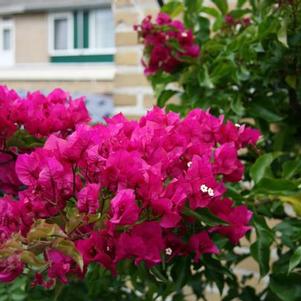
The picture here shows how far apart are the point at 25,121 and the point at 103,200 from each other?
22cm

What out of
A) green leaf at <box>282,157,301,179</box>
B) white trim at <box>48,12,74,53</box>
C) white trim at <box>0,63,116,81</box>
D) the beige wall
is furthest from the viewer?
white trim at <box>48,12,74,53</box>

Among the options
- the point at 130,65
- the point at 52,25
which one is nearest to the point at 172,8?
the point at 130,65

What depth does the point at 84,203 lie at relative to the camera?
1.65 feet

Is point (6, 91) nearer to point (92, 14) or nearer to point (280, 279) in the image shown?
point (280, 279)

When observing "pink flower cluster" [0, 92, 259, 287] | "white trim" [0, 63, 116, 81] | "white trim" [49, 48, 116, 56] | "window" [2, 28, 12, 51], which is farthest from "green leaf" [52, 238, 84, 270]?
"window" [2, 28, 12, 51]

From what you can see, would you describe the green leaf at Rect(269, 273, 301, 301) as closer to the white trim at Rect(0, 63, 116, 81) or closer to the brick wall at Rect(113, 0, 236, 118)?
the brick wall at Rect(113, 0, 236, 118)

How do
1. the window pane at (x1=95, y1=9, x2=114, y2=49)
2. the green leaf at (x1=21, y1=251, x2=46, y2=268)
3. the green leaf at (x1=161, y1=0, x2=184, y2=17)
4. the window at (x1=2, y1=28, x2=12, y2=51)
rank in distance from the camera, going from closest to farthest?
1. the green leaf at (x1=21, y1=251, x2=46, y2=268)
2. the green leaf at (x1=161, y1=0, x2=184, y2=17)
3. the window pane at (x1=95, y1=9, x2=114, y2=49)
4. the window at (x1=2, y1=28, x2=12, y2=51)

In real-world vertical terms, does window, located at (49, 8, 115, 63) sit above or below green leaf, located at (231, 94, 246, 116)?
above

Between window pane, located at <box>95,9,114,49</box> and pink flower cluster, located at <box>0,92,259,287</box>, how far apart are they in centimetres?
903

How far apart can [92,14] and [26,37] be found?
43.7 inches

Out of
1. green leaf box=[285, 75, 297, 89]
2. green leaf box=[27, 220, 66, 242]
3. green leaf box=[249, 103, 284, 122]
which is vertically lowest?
green leaf box=[27, 220, 66, 242]

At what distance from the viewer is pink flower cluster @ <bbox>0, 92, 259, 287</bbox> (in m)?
0.48

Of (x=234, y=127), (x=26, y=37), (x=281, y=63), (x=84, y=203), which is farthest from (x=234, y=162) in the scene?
(x=26, y=37)

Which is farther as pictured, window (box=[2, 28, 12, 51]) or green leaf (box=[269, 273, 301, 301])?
window (box=[2, 28, 12, 51])
